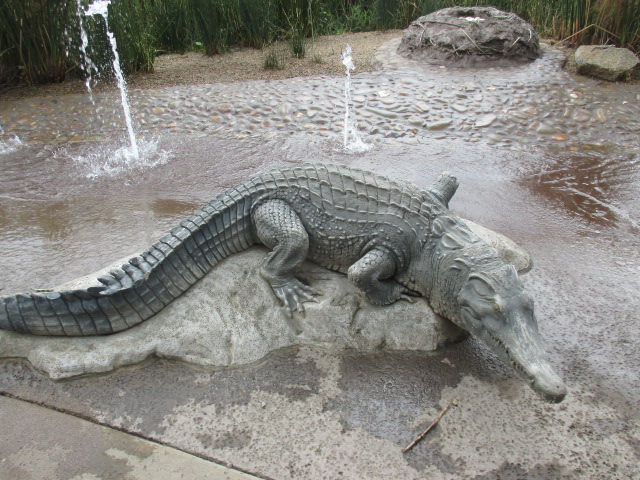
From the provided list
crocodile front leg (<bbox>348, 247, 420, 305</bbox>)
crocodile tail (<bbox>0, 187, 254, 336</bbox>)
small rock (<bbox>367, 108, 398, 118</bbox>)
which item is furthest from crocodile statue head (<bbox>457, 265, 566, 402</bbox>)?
small rock (<bbox>367, 108, 398, 118</bbox>)

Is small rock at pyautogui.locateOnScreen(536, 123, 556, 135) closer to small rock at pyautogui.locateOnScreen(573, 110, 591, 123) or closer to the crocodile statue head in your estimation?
small rock at pyautogui.locateOnScreen(573, 110, 591, 123)

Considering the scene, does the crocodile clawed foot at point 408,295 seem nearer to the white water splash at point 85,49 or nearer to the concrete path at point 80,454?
the concrete path at point 80,454

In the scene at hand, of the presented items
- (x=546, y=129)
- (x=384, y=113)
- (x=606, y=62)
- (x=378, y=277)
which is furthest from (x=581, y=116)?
(x=378, y=277)

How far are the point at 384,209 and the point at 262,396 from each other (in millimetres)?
1245

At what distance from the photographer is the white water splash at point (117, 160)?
17.2 ft

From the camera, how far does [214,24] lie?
8945 millimetres

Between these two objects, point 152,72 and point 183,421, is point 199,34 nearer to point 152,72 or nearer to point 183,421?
point 152,72

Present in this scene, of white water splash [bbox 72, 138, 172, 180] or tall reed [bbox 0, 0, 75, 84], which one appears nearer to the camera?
white water splash [bbox 72, 138, 172, 180]

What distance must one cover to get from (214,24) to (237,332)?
763 cm

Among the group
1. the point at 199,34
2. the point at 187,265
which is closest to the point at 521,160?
the point at 187,265

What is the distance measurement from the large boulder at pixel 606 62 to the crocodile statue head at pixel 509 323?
591 centimetres

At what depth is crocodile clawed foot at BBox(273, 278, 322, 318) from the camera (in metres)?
2.92

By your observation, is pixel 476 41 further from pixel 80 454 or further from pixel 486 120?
pixel 80 454

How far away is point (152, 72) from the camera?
8.19 metres
